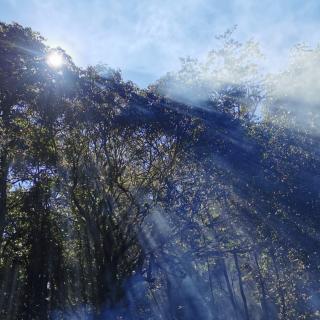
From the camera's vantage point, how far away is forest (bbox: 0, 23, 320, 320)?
12.0 m

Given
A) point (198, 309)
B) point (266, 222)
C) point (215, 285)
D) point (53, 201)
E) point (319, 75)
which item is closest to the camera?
point (319, 75)

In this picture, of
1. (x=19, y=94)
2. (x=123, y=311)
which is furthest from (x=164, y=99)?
(x=123, y=311)

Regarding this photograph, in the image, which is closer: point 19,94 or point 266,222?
point 19,94

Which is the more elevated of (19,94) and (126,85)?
(126,85)

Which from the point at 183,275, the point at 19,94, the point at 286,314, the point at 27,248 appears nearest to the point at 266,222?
the point at 183,275

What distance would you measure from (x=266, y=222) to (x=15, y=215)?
10.1 metres

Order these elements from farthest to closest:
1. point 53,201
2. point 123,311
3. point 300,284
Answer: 1. point 300,284
2. point 53,201
3. point 123,311

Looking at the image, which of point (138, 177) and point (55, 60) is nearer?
point (55, 60)

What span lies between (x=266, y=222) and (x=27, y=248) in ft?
32.6

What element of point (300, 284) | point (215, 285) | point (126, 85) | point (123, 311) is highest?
point (126, 85)

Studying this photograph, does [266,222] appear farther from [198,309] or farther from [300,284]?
[198,309]

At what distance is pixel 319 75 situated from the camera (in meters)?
11.3

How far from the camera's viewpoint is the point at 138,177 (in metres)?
16.3

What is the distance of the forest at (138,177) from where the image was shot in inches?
Answer: 472
